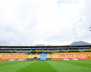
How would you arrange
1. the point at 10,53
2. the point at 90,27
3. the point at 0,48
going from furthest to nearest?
the point at 0,48 → the point at 10,53 → the point at 90,27

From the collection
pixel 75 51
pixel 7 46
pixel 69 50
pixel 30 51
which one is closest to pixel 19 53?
pixel 30 51

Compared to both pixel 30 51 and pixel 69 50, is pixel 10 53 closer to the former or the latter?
pixel 30 51

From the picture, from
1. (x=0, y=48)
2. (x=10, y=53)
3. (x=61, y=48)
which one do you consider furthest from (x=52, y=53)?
(x=0, y=48)

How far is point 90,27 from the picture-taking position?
56.3 feet

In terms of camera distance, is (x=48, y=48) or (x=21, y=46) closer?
(x=21, y=46)

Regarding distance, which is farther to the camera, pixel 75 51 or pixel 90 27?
pixel 75 51

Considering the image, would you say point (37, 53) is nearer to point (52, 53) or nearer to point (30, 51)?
point (30, 51)

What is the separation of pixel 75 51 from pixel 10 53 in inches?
1810

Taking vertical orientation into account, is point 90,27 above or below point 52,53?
above

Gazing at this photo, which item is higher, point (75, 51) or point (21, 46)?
point (21, 46)

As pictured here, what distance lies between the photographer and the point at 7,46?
143 ft

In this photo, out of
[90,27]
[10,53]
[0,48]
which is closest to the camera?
[90,27]

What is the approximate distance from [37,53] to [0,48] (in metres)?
28.0

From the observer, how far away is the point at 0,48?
45.5 metres
